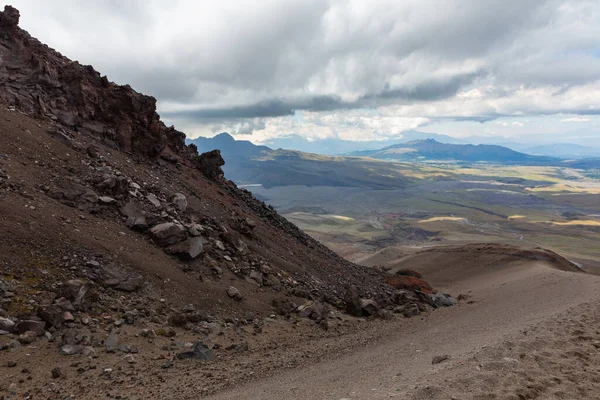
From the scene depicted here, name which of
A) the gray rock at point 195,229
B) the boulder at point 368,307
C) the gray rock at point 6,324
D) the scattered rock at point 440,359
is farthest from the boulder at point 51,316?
the boulder at point 368,307

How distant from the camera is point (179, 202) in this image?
26734 millimetres

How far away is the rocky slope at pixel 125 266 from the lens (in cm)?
1299

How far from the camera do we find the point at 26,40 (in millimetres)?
30906

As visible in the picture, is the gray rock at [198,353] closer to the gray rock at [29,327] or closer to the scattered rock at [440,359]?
the gray rock at [29,327]

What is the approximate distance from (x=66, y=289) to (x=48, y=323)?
5.44ft

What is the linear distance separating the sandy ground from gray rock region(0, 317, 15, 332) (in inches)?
310

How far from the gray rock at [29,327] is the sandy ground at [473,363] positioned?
709cm

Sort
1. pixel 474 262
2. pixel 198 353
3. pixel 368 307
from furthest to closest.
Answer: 1. pixel 474 262
2. pixel 368 307
3. pixel 198 353

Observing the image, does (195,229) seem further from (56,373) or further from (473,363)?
(473,363)

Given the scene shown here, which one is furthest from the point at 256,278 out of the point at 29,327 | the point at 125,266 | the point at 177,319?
the point at 29,327

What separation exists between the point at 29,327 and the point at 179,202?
14.4 metres

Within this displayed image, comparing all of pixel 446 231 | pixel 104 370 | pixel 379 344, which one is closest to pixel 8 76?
pixel 104 370

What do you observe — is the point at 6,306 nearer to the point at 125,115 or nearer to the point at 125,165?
the point at 125,165

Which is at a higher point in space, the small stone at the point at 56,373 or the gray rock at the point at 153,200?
the gray rock at the point at 153,200
